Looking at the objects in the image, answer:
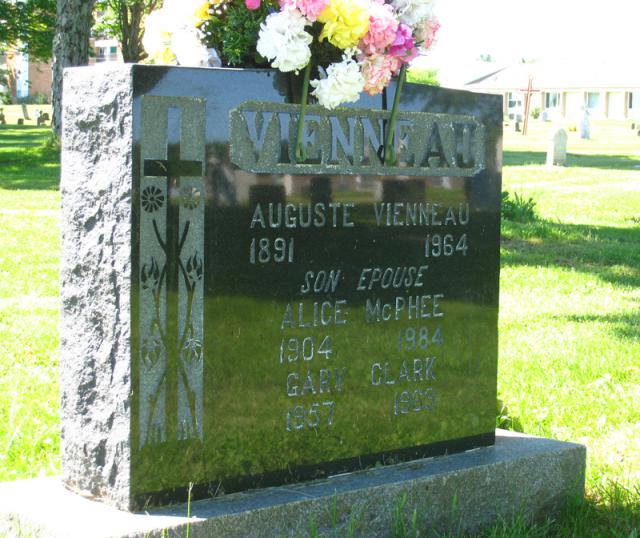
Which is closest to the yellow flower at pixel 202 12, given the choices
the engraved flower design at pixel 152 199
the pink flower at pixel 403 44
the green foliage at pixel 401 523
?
the pink flower at pixel 403 44

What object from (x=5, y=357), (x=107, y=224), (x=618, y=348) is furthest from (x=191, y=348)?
(x=618, y=348)

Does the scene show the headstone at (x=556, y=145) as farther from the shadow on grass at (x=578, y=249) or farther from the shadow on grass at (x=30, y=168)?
the shadow on grass at (x=30, y=168)

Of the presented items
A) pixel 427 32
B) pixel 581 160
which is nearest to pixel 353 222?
pixel 427 32

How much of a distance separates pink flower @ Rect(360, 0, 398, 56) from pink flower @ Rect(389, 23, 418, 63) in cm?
4

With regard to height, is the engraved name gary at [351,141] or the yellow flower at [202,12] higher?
the yellow flower at [202,12]

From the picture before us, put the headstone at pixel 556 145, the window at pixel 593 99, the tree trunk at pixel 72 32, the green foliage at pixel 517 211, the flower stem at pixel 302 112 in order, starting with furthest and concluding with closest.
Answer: the window at pixel 593 99
the headstone at pixel 556 145
the tree trunk at pixel 72 32
the green foliage at pixel 517 211
the flower stem at pixel 302 112

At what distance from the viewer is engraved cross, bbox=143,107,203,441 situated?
3377 mm

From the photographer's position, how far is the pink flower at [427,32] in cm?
402

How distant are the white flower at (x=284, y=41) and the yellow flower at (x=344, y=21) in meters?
0.09

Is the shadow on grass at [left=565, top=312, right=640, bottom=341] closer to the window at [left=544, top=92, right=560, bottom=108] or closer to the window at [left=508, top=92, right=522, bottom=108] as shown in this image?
the window at [left=508, top=92, right=522, bottom=108]

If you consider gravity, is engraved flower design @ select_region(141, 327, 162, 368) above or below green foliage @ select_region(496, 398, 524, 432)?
above

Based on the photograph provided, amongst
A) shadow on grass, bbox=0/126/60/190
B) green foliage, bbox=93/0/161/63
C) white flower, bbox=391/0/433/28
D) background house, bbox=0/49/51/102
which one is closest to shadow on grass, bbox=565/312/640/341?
white flower, bbox=391/0/433/28

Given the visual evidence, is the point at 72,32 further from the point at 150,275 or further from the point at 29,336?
the point at 150,275

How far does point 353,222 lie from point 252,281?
0.51 meters
